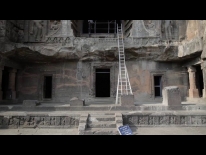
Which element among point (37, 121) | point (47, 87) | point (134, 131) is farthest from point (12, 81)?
point (134, 131)

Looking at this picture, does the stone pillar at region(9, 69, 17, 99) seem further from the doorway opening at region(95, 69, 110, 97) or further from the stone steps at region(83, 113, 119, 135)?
the doorway opening at region(95, 69, 110, 97)

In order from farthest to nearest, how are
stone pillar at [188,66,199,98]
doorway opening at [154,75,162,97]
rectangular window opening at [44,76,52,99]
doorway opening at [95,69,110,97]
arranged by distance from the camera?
doorway opening at [95,69,110,97]
rectangular window opening at [44,76,52,99]
doorway opening at [154,75,162,97]
stone pillar at [188,66,199,98]

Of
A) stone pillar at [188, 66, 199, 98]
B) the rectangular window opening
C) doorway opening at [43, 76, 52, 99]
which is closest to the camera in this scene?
stone pillar at [188, 66, 199, 98]

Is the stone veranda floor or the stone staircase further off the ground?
the stone staircase

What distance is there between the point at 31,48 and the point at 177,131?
9.18 meters

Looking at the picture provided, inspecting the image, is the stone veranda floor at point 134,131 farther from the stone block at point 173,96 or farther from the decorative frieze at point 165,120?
the stone block at point 173,96

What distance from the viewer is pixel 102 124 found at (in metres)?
6.45

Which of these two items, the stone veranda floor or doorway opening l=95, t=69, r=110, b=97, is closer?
the stone veranda floor

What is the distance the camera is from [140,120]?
7.41 metres

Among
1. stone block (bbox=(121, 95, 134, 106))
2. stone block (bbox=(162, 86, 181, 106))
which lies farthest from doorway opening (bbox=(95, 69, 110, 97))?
stone block (bbox=(162, 86, 181, 106))

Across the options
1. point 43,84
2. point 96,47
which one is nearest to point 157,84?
point 96,47

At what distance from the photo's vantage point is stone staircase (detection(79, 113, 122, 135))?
230 inches

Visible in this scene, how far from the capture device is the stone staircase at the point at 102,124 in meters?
5.85

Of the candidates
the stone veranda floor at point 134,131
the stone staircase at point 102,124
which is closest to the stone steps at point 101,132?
the stone staircase at point 102,124
